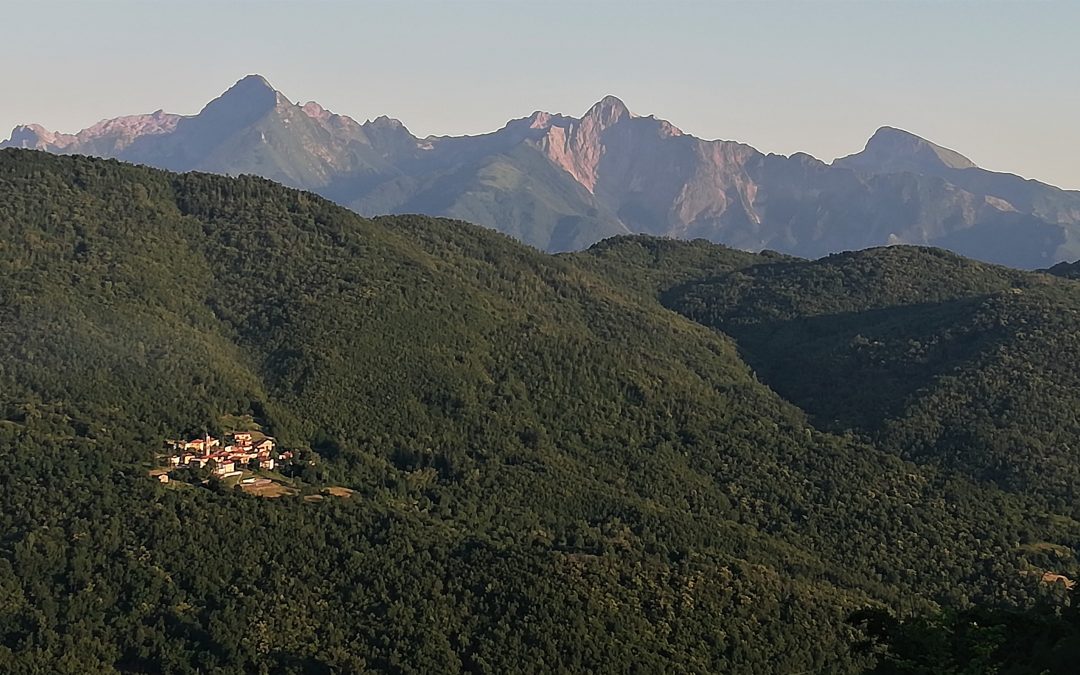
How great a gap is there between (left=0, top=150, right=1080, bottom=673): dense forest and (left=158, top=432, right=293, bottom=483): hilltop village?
289 centimetres

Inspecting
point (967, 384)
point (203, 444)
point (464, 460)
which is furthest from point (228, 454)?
point (967, 384)

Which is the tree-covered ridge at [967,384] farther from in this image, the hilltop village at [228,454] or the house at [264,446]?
the hilltop village at [228,454]

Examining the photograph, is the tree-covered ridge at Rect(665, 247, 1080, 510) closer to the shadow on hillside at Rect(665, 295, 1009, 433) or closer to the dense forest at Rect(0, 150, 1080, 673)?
the shadow on hillside at Rect(665, 295, 1009, 433)

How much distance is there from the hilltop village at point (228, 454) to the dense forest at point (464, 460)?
2.89m

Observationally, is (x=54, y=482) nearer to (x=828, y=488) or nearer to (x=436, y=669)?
(x=436, y=669)

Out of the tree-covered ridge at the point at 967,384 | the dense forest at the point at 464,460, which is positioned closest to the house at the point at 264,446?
the dense forest at the point at 464,460

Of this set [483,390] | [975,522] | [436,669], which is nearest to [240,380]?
[483,390]

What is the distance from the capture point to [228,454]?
125375 mm

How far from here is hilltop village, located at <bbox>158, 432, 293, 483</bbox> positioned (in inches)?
4811

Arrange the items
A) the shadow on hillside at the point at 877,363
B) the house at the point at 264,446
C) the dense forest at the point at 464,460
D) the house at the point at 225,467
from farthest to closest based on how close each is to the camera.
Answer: the shadow on hillside at the point at 877,363 < the house at the point at 264,446 < the house at the point at 225,467 < the dense forest at the point at 464,460

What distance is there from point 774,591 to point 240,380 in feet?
226

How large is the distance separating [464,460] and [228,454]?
25.8m

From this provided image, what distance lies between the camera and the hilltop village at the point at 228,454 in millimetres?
122188

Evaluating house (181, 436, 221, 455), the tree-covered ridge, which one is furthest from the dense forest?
house (181, 436, 221, 455)
